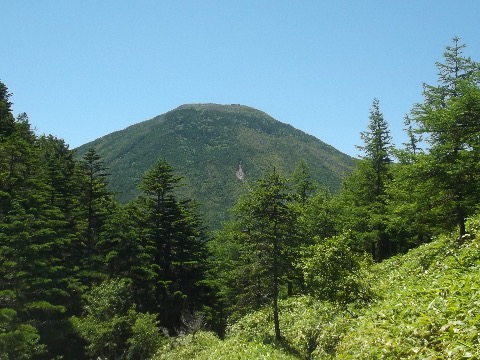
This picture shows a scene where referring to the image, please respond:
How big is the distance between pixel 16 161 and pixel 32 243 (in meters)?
11.6

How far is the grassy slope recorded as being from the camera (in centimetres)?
623

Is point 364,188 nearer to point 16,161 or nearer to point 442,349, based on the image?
point 442,349

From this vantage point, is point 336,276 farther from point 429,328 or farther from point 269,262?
point 429,328

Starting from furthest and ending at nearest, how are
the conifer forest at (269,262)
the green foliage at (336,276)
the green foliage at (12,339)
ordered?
the green foliage at (12,339)
the green foliage at (336,276)
the conifer forest at (269,262)

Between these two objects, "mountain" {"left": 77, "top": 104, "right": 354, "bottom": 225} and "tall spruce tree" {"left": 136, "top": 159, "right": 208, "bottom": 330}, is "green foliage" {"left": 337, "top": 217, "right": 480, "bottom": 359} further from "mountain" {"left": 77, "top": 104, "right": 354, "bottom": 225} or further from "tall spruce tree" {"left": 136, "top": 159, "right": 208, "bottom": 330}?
"mountain" {"left": 77, "top": 104, "right": 354, "bottom": 225}

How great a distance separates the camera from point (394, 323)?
8125mm

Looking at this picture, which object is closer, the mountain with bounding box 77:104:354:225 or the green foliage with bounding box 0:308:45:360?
the green foliage with bounding box 0:308:45:360

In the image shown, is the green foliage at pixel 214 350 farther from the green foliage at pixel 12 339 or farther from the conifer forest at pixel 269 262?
the green foliage at pixel 12 339

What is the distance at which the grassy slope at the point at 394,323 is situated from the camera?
6.23m

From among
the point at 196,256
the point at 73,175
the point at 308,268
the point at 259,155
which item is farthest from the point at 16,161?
the point at 259,155

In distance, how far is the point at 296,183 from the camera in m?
45.3

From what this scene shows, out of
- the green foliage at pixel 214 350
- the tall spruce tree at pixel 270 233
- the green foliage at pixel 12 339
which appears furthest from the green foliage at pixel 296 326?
the green foliage at pixel 12 339

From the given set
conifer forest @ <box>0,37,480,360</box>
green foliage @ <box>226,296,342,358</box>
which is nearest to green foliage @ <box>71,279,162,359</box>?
conifer forest @ <box>0,37,480,360</box>

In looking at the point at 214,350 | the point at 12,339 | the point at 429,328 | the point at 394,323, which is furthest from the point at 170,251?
the point at 429,328
